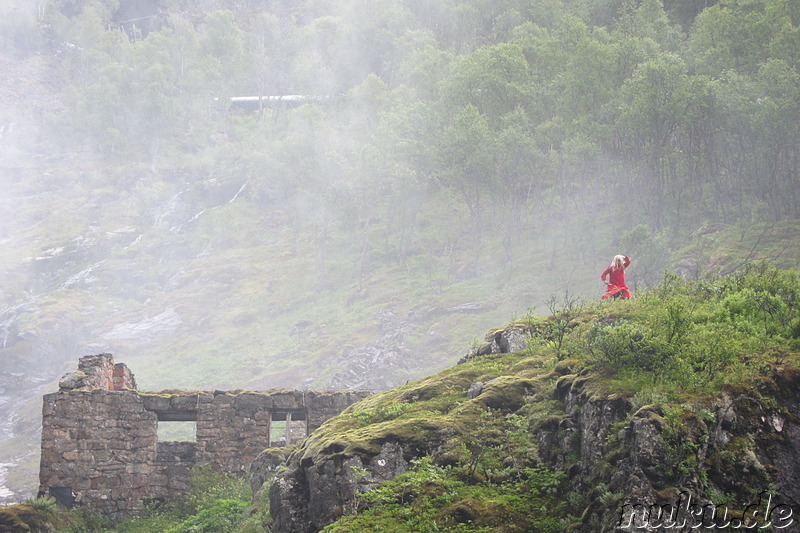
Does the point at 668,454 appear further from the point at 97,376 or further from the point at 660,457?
the point at 97,376

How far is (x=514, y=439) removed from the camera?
29.2ft

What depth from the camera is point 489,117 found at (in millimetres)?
38250

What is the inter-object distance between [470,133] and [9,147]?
54034 millimetres

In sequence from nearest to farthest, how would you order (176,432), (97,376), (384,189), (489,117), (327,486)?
(327,486), (97,376), (176,432), (489,117), (384,189)

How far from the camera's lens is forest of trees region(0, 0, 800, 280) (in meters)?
31.0

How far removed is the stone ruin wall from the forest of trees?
20373mm

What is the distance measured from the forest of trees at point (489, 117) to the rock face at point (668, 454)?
24.1m

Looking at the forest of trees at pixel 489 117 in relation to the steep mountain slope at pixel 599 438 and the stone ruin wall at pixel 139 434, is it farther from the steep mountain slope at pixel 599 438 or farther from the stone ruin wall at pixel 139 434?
the steep mountain slope at pixel 599 438

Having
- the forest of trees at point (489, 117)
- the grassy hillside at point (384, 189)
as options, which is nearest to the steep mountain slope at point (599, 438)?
the grassy hillside at point (384, 189)

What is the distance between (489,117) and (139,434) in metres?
25.9

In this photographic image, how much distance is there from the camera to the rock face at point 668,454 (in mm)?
6734


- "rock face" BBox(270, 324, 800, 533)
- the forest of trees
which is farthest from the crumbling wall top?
the forest of trees

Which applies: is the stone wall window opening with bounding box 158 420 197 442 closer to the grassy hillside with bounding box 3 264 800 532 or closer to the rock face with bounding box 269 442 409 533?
the grassy hillside with bounding box 3 264 800 532

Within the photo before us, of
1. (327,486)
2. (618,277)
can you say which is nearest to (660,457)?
(327,486)
